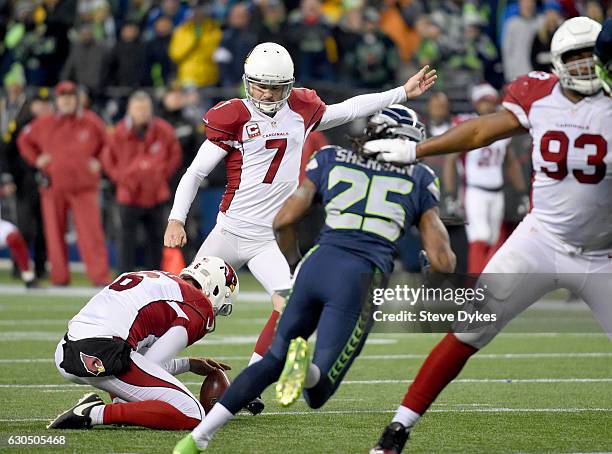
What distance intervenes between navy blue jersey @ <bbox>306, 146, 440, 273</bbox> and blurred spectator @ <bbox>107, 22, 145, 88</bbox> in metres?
11.8

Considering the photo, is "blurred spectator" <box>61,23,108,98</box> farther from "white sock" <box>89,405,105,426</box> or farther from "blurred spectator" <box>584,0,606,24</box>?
"white sock" <box>89,405,105,426</box>

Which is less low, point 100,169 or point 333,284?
point 333,284

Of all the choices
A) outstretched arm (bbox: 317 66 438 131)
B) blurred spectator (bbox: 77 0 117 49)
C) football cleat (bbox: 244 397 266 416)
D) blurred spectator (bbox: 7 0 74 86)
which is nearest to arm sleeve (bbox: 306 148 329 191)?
football cleat (bbox: 244 397 266 416)

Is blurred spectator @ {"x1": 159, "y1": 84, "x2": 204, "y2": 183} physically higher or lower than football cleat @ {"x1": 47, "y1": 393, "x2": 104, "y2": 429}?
lower

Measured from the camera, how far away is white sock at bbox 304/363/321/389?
18.2 feet

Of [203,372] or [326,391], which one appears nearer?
[326,391]

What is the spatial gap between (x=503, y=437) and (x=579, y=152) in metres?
1.39

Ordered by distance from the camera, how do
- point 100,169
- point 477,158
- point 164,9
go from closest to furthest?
point 477,158, point 100,169, point 164,9

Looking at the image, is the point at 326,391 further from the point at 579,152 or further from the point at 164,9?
the point at 164,9

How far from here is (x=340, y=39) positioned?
17.0 m

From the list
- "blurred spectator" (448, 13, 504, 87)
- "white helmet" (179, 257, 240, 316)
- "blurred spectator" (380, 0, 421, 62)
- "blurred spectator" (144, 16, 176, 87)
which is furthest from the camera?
"blurred spectator" (380, 0, 421, 62)

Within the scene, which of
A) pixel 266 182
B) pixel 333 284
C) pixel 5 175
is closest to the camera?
pixel 333 284

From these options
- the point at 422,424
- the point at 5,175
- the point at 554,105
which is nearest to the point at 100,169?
the point at 5,175

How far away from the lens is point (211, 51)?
17.3 meters
